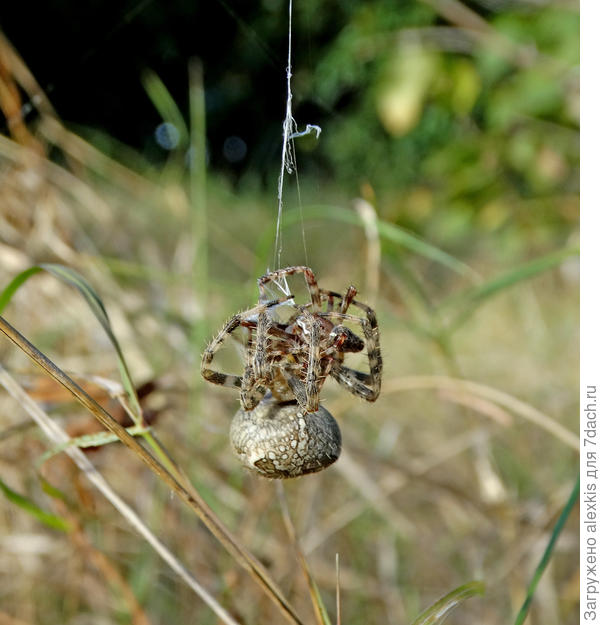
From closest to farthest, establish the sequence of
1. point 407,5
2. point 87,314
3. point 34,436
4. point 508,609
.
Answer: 1. point 34,436
2. point 87,314
3. point 508,609
4. point 407,5

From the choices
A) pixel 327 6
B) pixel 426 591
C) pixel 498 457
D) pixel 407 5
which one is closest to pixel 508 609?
pixel 426 591

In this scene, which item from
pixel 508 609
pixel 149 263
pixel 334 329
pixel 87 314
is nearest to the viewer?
pixel 334 329

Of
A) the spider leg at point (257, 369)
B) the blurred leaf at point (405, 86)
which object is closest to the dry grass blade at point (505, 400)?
the spider leg at point (257, 369)

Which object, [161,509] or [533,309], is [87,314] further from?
[533,309]

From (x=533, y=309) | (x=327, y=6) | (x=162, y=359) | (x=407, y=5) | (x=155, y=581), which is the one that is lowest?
(x=155, y=581)

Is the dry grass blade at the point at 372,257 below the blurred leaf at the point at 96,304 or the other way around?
the other way around

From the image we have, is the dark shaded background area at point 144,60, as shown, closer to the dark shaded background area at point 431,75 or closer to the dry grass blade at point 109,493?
the dark shaded background area at point 431,75

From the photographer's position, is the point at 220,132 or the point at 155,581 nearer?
the point at 155,581
